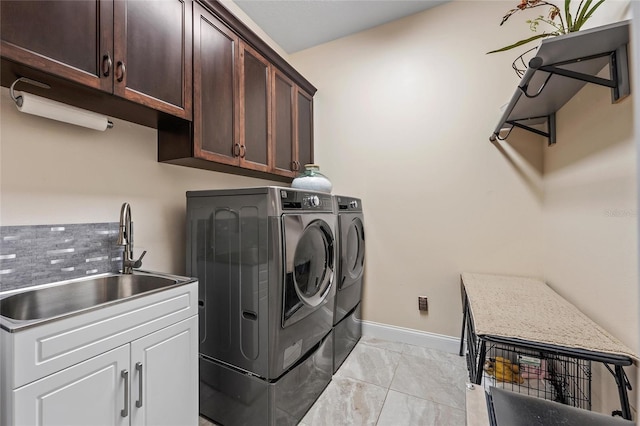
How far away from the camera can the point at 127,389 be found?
3.17 ft

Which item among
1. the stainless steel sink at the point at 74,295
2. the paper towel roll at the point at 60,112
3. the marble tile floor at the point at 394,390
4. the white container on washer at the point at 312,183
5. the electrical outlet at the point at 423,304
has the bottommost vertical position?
the marble tile floor at the point at 394,390

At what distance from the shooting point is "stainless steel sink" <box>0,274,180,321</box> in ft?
3.41

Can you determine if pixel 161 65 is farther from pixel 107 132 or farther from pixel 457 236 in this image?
pixel 457 236

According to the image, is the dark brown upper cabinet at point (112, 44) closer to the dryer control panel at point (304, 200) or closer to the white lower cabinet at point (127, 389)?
the dryer control panel at point (304, 200)

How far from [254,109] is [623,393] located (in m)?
2.36

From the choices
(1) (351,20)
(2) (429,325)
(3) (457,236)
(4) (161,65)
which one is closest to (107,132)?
(4) (161,65)

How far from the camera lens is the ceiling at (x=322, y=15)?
7.53ft

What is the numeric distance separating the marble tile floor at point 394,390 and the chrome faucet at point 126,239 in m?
0.99

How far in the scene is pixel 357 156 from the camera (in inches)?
106

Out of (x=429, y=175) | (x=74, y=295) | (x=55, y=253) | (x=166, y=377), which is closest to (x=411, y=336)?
(x=429, y=175)

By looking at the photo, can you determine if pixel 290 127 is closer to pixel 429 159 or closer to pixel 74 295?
pixel 429 159

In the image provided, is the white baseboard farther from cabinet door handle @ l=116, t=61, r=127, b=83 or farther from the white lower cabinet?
cabinet door handle @ l=116, t=61, r=127, b=83

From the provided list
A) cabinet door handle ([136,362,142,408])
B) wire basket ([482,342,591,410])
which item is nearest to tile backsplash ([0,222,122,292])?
cabinet door handle ([136,362,142,408])

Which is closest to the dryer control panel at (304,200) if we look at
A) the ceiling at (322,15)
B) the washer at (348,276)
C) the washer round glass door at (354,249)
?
the washer at (348,276)
